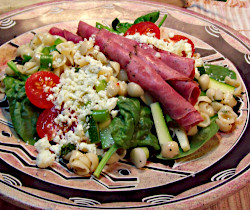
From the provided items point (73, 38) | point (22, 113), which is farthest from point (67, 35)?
point (22, 113)

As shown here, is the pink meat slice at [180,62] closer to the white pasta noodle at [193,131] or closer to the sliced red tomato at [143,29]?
the white pasta noodle at [193,131]

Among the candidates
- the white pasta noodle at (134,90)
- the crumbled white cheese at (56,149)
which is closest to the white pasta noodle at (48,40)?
the white pasta noodle at (134,90)

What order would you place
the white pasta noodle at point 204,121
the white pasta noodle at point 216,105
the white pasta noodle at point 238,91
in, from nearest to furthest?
the white pasta noodle at point 204,121 < the white pasta noodle at point 216,105 < the white pasta noodle at point 238,91

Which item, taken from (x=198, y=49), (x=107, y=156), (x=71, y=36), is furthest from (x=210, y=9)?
(x=107, y=156)

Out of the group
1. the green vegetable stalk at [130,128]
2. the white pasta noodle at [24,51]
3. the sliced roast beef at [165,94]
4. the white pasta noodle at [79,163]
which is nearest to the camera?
the white pasta noodle at [79,163]

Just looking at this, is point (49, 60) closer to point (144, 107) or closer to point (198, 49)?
point (144, 107)

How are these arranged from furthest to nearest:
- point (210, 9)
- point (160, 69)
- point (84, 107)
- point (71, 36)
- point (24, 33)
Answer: point (210, 9), point (24, 33), point (71, 36), point (160, 69), point (84, 107)
